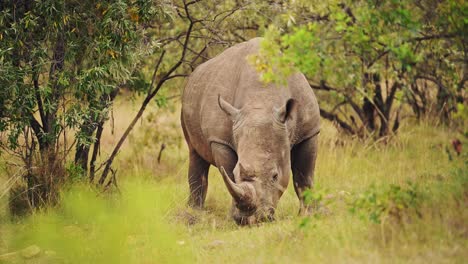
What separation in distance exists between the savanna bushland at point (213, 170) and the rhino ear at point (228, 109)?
1.81 feet

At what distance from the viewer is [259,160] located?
8.62 meters

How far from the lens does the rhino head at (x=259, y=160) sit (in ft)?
28.0

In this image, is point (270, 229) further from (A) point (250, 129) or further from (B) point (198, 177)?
(B) point (198, 177)

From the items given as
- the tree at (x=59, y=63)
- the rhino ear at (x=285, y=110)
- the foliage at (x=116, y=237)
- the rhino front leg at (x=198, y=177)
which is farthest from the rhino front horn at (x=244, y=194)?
the rhino front leg at (x=198, y=177)

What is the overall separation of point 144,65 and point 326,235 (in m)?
7.24

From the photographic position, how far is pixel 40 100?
10023mm

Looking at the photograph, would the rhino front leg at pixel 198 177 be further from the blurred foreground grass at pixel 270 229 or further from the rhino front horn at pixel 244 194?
the rhino front horn at pixel 244 194

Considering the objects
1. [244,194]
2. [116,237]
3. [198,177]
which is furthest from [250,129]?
[198,177]

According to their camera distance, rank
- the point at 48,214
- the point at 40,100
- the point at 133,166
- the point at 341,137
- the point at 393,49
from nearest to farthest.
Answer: the point at 393,49
the point at 48,214
the point at 40,100
the point at 133,166
the point at 341,137

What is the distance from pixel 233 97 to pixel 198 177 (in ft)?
5.77

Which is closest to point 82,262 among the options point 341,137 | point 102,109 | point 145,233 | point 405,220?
point 145,233

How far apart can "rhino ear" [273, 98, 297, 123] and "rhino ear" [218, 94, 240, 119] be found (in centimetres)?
45

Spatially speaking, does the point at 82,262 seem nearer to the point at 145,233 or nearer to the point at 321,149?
the point at 145,233

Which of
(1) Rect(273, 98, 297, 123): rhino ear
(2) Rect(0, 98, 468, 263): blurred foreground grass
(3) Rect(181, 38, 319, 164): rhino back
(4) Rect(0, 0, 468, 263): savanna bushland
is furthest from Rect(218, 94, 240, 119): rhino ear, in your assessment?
(2) Rect(0, 98, 468, 263): blurred foreground grass
